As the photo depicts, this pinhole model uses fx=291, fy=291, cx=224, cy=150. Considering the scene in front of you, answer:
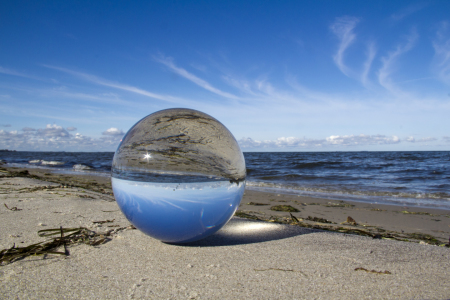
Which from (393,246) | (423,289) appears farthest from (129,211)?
(393,246)

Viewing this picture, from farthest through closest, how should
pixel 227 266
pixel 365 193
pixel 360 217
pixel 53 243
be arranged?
1. pixel 365 193
2. pixel 360 217
3. pixel 53 243
4. pixel 227 266

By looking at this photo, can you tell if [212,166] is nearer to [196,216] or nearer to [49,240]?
[196,216]

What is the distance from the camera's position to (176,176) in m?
2.46

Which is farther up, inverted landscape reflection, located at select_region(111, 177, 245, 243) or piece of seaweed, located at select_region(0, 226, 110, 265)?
inverted landscape reflection, located at select_region(111, 177, 245, 243)

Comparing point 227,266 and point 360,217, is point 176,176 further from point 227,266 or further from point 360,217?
point 360,217

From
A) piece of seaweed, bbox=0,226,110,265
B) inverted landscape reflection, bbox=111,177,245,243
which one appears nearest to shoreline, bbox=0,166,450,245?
inverted landscape reflection, bbox=111,177,245,243

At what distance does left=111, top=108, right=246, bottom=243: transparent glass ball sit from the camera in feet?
8.13

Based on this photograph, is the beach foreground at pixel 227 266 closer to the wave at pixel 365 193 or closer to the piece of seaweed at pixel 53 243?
the piece of seaweed at pixel 53 243

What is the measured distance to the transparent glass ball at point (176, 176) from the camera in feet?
8.13

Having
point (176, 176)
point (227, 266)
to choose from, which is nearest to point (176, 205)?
point (176, 176)

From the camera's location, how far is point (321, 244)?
3020mm

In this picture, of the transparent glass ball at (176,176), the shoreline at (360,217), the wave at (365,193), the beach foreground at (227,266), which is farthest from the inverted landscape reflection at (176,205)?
the wave at (365,193)

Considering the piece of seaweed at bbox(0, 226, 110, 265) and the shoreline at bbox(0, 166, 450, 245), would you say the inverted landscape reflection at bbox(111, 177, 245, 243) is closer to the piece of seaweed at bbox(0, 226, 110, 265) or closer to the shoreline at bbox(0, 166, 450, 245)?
the piece of seaweed at bbox(0, 226, 110, 265)

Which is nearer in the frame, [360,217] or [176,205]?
[176,205]
